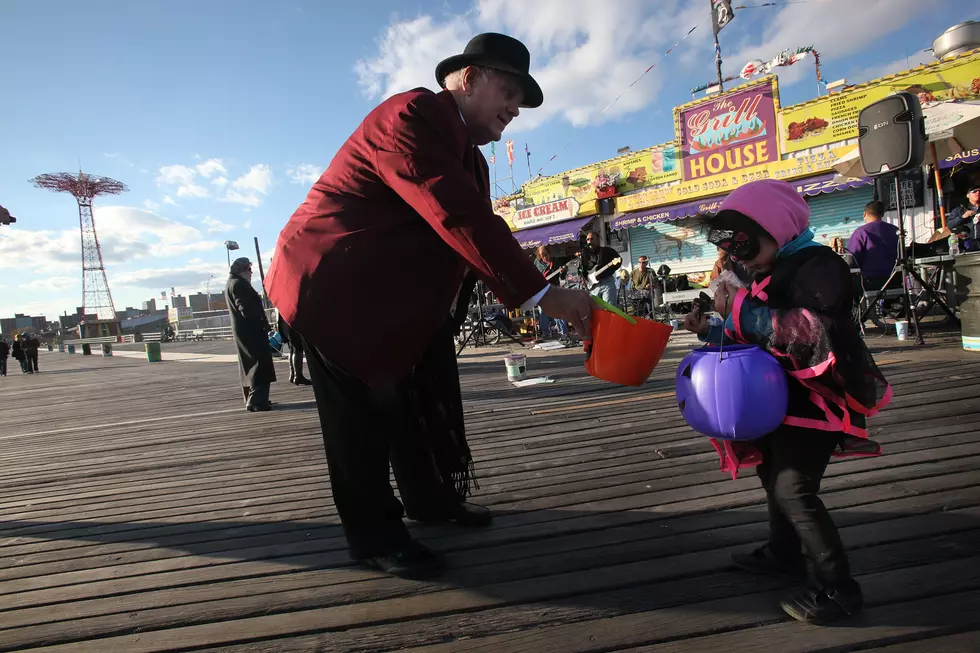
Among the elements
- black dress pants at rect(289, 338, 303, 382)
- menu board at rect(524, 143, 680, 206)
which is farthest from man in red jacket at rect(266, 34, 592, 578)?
menu board at rect(524, 143, 680, 206)

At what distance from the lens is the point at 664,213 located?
1439 cm

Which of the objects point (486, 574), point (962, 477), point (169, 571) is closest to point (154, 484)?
point (169, 571)

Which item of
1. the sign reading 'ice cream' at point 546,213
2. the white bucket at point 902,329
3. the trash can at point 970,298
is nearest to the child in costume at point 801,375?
the trash can at point 970,298

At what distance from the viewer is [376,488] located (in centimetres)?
182

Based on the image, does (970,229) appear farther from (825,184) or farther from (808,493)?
(808,493)

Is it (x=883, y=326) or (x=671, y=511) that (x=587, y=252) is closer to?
(x=883, y=326)

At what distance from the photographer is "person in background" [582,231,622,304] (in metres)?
7.80

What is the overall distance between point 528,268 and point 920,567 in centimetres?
143

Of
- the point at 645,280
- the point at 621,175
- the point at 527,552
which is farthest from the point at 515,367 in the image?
the point at 621,175

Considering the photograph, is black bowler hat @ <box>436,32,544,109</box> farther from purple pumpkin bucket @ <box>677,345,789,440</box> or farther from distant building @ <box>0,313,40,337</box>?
distant building @ <box>0,313,40,337</box>

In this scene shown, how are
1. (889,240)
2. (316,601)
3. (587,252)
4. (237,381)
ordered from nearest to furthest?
(316,601)
(889,240)
(587,252)
(237,381)

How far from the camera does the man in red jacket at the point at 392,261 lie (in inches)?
57.2

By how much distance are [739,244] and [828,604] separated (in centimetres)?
97

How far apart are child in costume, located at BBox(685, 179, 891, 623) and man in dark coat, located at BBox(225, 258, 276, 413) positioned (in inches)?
193
